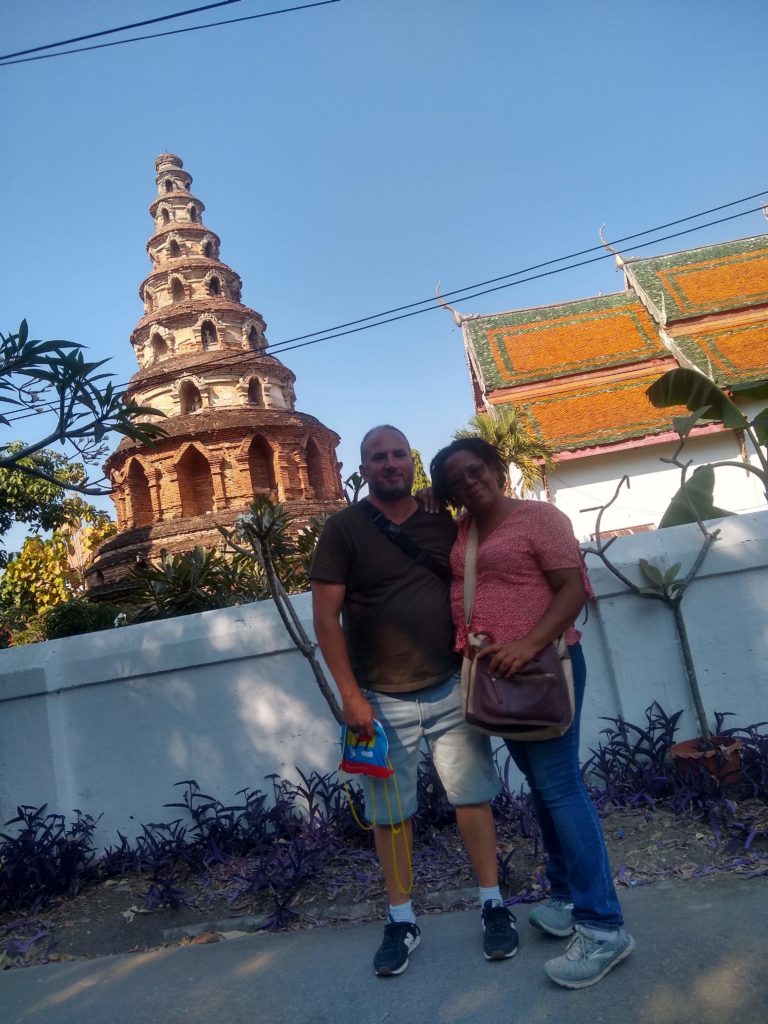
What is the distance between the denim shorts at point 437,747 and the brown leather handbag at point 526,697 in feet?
0.71

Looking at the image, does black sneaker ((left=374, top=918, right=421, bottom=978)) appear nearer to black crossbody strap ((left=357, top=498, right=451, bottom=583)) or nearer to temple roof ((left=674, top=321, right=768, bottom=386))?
black crossbody strap ((left=357, top=498, right=451, bottom=583))

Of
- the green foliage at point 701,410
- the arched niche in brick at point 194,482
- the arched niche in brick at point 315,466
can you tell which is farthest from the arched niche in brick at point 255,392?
the green foliage at point 701,410

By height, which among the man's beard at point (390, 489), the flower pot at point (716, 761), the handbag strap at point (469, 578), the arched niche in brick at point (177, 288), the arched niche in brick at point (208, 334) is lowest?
the flower pot at point (716, 761)

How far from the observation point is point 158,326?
23.3 metres

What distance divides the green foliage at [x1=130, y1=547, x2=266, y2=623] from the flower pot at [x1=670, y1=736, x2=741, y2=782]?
12.4ft

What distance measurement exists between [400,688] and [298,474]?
19.4m

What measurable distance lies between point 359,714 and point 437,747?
13.7 inches

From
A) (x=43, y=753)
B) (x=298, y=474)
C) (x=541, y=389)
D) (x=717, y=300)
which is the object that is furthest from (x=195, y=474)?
(x=43, y=753)

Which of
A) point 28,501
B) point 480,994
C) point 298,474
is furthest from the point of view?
point 298,474

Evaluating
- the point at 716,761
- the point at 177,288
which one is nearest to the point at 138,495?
the point at 177,288

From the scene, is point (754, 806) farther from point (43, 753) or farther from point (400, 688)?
point (43, 753)

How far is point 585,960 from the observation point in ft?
7.69

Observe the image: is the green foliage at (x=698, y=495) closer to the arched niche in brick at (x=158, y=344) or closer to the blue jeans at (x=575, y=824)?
the blue jeans at (x=575, y=824)

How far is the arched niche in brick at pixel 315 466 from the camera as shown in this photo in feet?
74.9
